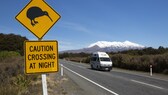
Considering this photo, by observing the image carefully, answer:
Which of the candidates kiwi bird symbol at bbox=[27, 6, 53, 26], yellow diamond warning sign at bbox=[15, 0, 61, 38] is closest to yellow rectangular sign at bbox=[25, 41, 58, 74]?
yellow diamond warning sign at bbox=[15, 0, 61, 38]

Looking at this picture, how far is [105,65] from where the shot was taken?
39.6 m

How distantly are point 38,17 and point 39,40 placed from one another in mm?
588

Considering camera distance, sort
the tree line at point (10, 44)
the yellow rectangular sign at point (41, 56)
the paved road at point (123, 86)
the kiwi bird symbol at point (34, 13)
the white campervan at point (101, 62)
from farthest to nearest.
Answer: the tree line at point (10, 44) < the white campervan at point (101, 62) < the paved road at point (123, 86) < the kiwi bird symbol at point (34, 13) < the yellow rectangular sign at point (41, 56)

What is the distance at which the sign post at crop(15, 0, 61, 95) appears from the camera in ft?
24.7

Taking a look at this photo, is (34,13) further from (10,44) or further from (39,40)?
(10,44)

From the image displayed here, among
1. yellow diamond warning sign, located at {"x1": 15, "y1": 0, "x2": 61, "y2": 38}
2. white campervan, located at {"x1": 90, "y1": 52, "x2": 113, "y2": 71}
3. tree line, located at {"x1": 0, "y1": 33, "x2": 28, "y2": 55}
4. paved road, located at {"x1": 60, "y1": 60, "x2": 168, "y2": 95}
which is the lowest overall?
paved road, located at {"x1": 60, "y1": 60, "x2": 168, "y2": 95}

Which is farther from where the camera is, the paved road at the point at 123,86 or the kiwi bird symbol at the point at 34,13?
the paved road at the point at 123,86

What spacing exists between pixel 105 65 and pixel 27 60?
32416 millimetres

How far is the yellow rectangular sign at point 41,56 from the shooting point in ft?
24.7

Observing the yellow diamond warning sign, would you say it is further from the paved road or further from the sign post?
the paved road

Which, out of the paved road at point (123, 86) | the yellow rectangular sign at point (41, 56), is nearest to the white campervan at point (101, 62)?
the paved road at point (123, 86)

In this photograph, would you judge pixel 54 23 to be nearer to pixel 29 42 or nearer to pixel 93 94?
pixel 29 42

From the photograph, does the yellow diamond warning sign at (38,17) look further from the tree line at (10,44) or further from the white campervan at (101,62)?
the tree line at (10,44)

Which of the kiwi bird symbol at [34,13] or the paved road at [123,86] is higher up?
the kiwi bird symbol at [34,13]
